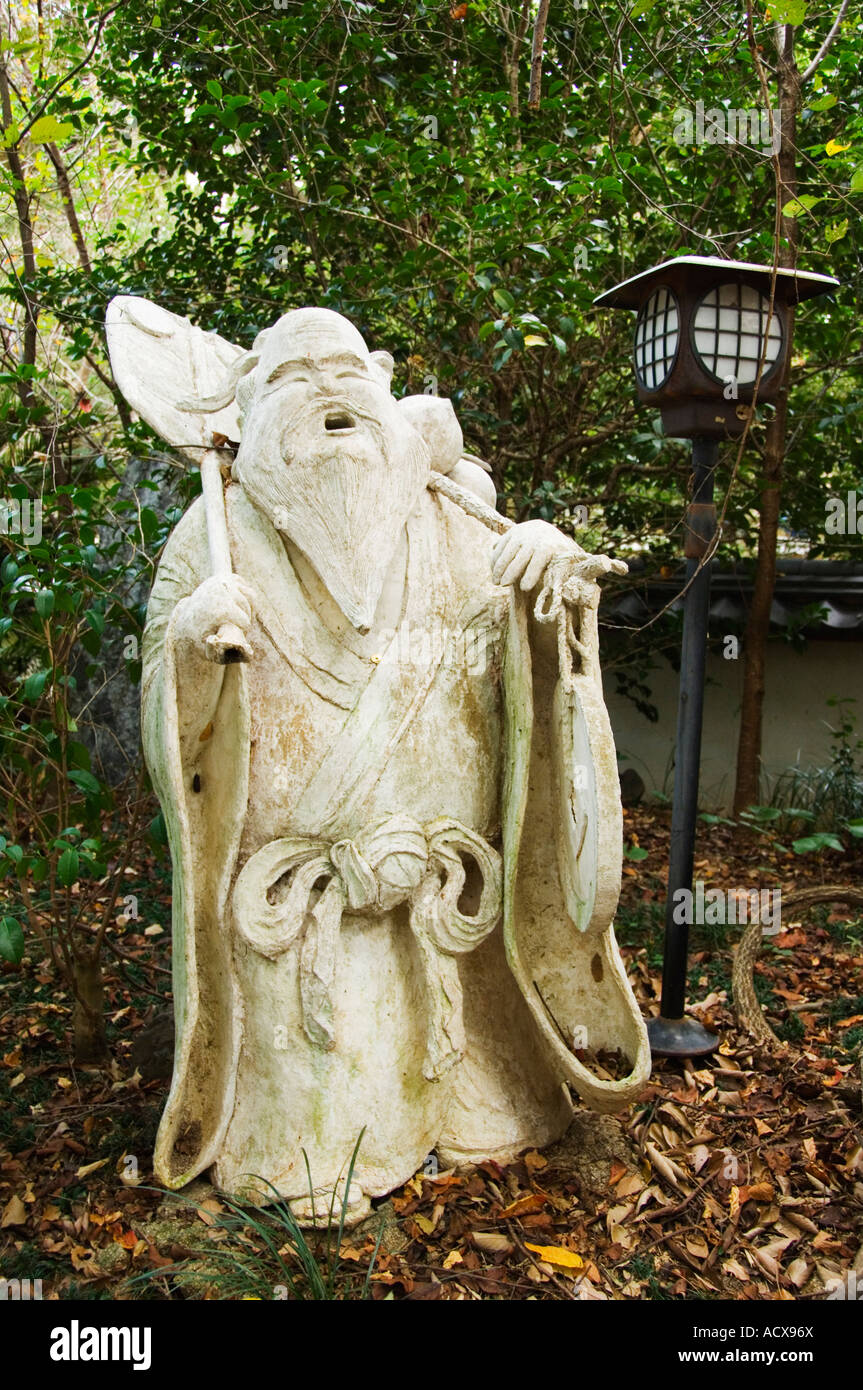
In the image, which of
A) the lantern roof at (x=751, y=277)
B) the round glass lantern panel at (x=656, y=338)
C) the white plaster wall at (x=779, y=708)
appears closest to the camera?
the lantern roof at (x=751, y=277)

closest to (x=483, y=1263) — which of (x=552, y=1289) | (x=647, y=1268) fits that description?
(x=552, y=1289)

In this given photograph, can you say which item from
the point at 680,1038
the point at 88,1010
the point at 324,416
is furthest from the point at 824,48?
the point at 88,1010

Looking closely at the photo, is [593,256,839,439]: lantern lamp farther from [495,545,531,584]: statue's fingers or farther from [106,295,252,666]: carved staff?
[106,295,252,666]: carved staff

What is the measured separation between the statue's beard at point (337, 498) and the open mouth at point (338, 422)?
0.05 feet

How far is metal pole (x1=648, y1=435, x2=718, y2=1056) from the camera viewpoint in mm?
3660

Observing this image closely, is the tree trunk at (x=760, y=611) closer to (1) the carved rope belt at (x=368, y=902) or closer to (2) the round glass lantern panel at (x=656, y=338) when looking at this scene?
(2) the round glass lantern panel at (x=656, y=338)

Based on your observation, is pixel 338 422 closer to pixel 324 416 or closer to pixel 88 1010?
pixel 324 416

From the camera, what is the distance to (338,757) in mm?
2869

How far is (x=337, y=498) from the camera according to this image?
9.32ft

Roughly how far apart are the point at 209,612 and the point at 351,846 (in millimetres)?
653

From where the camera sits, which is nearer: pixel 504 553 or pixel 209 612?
pixel 209 612

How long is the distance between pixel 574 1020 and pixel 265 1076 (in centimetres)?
77

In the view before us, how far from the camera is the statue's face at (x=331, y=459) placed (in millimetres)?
2846

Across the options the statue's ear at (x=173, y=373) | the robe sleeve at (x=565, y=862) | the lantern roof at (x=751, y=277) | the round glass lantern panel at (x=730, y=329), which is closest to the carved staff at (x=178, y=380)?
the statue's ear at (x=173, y=373)
